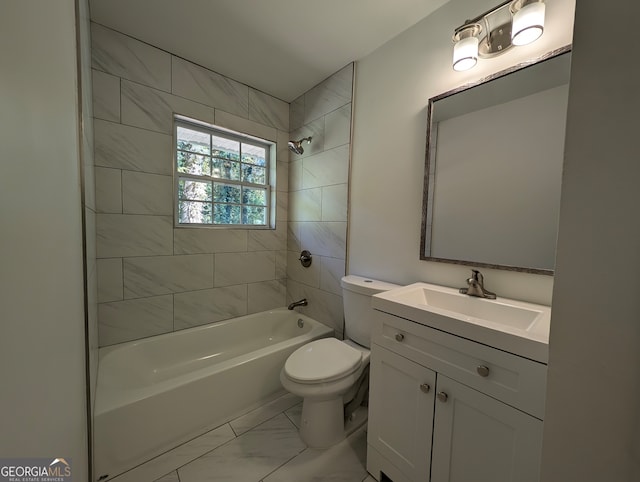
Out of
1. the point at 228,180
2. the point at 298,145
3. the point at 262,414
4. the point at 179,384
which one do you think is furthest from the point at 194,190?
the point at 262,414

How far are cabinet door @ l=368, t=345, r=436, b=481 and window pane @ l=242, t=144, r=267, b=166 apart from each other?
6.64ft

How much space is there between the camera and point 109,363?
5.19 ft

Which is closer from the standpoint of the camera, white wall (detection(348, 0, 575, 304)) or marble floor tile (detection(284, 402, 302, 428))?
white wall (detection(348, 0, 575, 304))

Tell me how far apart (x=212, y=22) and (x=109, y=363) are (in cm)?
230

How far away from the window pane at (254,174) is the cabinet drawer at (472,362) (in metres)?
1.84

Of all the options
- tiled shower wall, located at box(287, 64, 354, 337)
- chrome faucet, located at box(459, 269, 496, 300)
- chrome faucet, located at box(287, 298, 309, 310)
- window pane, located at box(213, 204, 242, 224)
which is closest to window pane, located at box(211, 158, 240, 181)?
window pane, located at box(213, 204, 242, 224)

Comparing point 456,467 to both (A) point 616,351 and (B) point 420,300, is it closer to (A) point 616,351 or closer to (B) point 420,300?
(B) point 420,300

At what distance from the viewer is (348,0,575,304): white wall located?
1182 mm

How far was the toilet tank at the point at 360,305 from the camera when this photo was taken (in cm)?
159

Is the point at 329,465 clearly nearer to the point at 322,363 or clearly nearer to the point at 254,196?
the point at 322,363

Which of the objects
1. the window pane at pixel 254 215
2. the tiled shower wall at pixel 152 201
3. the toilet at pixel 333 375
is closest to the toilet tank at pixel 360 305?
the toilet at pixel 333 375

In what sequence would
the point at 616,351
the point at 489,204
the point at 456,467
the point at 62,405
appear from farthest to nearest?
1. the point at 489,204
2. the point at 456,467
3. the point at 62,405
4. the point at 616,351

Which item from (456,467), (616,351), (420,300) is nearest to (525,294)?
(420,300)

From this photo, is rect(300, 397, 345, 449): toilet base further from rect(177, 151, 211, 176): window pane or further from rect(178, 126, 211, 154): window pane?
rect(178, 126, 211, 154): window pane
